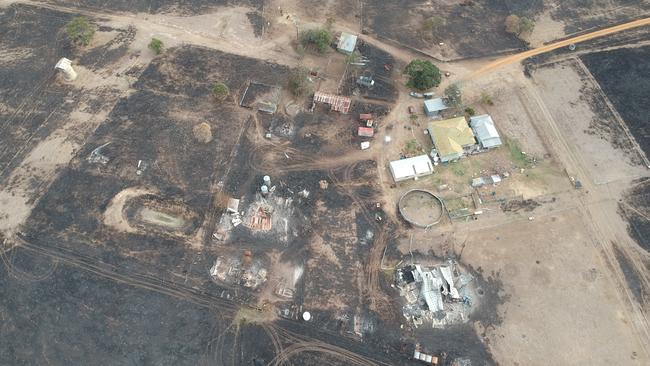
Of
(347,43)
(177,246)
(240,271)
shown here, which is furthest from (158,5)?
(240,271)

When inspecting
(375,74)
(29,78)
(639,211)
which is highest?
(375,74)

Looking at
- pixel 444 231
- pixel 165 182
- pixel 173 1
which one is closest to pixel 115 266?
pixel 165 182

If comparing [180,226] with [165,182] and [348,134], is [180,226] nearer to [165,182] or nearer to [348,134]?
[165,182]

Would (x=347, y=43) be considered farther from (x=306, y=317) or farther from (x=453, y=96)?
(x=306, y=317)

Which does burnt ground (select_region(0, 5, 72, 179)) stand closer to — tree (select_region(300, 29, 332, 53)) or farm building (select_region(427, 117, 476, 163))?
tree (select_region(300, 29, 332, 53))

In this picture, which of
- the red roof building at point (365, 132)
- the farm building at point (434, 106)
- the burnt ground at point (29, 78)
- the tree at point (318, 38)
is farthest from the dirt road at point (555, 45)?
the burnt ground at point (29, 78)

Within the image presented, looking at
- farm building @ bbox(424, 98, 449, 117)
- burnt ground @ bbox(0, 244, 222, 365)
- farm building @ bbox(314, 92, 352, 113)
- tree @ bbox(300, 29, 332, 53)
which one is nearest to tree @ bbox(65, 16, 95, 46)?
tree @ bbox(300, 29, 332, 53)
